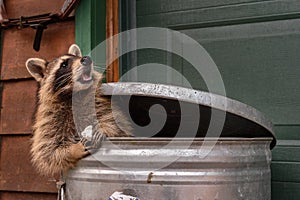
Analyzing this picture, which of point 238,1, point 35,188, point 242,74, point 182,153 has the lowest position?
point 35,188

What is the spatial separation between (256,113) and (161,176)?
0.27 m

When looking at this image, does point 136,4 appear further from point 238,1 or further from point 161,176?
point 161,176

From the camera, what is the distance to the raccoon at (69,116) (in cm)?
129

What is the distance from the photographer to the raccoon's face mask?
1528mm

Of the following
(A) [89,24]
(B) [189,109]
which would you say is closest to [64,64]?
(A) [89,24]

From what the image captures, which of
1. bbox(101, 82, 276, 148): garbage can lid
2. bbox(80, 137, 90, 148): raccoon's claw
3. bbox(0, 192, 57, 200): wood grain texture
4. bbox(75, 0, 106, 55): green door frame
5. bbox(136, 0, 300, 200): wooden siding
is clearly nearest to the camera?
bbox(101, 82, 276, 148): garbage can lid

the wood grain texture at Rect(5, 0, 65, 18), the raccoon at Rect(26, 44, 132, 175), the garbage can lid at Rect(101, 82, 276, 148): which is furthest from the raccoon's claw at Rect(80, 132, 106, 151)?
the wood grain texture at Rect(5, 0, 65, 18)

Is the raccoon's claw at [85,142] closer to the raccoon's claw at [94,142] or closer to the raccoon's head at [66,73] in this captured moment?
the raccoon's claw at [94,142]

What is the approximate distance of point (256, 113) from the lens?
1.14m

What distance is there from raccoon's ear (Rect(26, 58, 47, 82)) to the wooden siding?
1.43 ft

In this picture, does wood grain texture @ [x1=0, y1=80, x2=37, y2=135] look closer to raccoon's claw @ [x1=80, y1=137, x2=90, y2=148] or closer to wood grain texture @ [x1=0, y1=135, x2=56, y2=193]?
wood grain texture @ [x1=0, y1=135, x2=56, y2=193]

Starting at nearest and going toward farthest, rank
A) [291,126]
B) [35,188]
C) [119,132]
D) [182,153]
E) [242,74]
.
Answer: [182,153] → [119,132] → [291,126] → [242,74] → [35,188]

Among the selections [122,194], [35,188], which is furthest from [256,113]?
[35,188]

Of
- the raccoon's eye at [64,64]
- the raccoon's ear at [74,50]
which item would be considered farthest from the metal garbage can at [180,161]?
the raccoon's ear at [74,50]
